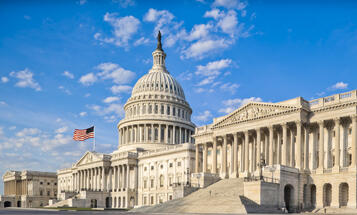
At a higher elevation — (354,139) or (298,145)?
(354,139)

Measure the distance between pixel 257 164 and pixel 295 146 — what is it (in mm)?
7183

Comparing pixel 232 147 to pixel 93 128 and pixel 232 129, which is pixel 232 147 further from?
pixel 93 128

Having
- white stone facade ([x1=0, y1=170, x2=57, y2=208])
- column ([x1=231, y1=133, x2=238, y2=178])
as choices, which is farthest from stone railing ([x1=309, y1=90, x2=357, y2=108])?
white stone facade ([x1=0, y1=170, x2=57, y2=208])

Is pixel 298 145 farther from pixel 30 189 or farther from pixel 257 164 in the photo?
pixel 30 189

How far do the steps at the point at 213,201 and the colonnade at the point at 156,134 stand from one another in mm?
62066

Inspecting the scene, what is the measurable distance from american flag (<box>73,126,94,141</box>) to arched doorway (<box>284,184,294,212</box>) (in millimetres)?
65948

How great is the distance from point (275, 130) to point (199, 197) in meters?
18.2

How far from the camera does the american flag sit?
123500mm

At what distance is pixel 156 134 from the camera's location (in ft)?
460

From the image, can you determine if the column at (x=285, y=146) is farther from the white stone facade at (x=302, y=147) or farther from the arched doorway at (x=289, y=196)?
the arched doorway at (x=289, y=196)

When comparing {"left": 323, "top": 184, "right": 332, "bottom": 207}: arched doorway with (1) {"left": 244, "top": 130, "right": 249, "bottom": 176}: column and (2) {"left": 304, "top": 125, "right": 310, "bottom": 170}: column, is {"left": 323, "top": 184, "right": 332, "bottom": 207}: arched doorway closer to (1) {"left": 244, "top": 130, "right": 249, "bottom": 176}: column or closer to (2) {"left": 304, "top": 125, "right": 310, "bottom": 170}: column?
(2) {"left": 304, "top": 125, "right": 310, "bottom": 170}: column

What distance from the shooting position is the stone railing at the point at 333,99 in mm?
A: 67375

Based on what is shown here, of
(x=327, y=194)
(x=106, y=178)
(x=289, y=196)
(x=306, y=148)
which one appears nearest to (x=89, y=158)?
(x=106, y=178)

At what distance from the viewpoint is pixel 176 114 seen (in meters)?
147
